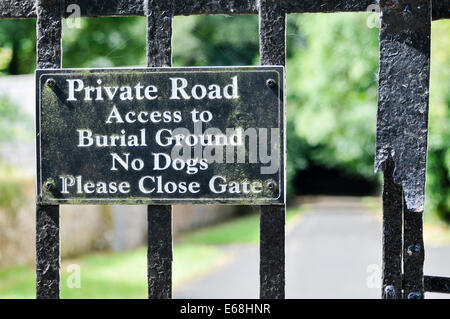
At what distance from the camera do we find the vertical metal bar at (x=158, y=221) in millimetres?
2115

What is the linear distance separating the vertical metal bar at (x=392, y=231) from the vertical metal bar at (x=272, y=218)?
34cm

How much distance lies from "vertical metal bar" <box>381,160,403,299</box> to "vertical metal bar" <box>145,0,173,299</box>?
28.3 inches

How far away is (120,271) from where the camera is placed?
10.2 metres

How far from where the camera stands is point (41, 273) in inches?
85.7

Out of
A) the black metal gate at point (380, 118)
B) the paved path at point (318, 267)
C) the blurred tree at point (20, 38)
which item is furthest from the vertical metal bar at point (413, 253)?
the blurred tree at point (20, 38)

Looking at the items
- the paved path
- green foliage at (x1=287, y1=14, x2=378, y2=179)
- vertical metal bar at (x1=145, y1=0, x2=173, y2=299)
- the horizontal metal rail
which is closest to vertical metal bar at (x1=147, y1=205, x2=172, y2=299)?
vertical metal bar at (x1=145, y1=0, x2=173, y2=299)

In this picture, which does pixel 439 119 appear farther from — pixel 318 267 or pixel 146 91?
pixel 146 91

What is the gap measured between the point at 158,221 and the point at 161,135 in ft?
0.96

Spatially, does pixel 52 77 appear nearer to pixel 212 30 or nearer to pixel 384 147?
pixel 384 147

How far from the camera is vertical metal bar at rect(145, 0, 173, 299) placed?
212 centimetres

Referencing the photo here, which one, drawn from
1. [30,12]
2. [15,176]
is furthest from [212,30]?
[30,12]

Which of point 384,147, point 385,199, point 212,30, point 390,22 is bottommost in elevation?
point 385,199

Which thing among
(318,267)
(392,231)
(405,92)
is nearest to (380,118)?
(405,92)
